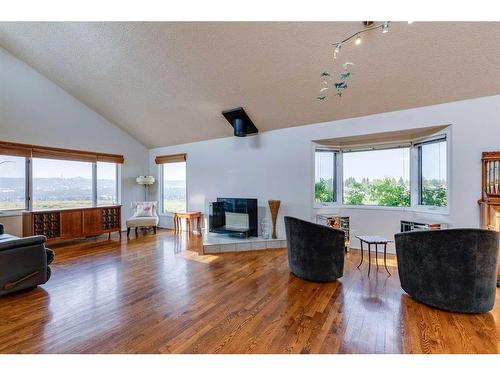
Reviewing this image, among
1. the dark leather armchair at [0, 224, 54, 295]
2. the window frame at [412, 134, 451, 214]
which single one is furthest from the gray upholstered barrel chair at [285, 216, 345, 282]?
the dark leather armchair at [0, 224, 54, 295]

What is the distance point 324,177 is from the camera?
16.0 ft

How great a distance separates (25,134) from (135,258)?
3.44 meters

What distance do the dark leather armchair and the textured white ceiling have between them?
299cm

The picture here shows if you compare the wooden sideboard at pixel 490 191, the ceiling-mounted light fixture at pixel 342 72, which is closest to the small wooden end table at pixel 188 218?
the ceiling-mounted light fixture at pixel 342 72

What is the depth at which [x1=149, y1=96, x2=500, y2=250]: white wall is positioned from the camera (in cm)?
331

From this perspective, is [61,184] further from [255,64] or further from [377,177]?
[377,177]

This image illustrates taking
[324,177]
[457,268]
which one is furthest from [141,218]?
[457,268]

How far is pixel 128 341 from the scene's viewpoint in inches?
70.8

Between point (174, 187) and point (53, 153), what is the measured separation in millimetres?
2812

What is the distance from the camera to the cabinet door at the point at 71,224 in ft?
15.6

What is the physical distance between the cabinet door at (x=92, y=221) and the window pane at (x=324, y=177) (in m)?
4.70

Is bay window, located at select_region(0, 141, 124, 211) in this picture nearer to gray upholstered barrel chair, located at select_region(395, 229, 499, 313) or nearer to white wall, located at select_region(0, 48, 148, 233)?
white wall, located at select_region(0, 48, 148, 233)
